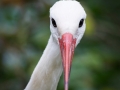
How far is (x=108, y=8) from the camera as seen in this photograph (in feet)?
14.0

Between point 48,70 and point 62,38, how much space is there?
32 cm

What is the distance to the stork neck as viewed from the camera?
2.74 metres

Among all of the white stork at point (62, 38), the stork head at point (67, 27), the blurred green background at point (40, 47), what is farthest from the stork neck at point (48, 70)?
the blurred green background at point (40, 47)

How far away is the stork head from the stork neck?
0.49ft

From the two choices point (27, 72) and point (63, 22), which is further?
point (27, 72)

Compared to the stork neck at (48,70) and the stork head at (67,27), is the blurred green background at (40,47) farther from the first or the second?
the stork head at (67,27)

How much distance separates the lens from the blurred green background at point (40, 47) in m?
3.54

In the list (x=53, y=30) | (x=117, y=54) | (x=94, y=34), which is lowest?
(x=117, y=54)

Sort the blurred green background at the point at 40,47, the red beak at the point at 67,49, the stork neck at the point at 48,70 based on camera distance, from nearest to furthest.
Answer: the red beak at the point at 67,49
the stork neck at the point at 48,70
the blurred green background at the point at 40,47

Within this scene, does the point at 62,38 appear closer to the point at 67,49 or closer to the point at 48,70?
the point at 67,49

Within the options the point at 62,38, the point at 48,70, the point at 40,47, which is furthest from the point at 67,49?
the point at 40,47

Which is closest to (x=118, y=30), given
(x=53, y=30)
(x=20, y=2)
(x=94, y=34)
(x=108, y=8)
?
(x=108, y=8)

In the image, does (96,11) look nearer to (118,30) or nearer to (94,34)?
(94,34)

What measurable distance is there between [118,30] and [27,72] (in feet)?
2.77
